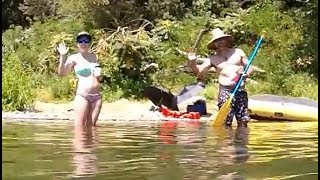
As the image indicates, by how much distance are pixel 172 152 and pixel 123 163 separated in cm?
70

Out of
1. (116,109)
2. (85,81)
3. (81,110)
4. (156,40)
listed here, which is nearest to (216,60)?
(85,81)

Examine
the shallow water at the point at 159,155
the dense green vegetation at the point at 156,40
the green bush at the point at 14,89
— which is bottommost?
the shallow water at the point at 159,155

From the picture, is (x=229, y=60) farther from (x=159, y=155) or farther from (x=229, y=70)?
(x=159, y=155)

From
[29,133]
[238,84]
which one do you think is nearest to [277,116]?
[238,84]

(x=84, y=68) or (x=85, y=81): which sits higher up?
(x=84, y=68)

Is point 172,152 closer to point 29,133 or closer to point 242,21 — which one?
point 29,133

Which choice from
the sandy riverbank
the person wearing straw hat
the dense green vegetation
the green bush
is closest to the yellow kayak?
the sandy riverbank

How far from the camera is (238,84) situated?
828 centimetres

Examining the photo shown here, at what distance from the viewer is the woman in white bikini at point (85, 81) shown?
7.80 m

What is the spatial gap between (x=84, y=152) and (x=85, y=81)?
2829 mm

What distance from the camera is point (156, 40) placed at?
17.3 metres

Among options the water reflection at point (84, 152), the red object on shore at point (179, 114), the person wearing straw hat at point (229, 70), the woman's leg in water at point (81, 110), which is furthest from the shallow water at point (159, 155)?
the red object on shore at point (179, 114)

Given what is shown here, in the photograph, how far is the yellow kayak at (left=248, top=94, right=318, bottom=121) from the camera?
1062 cm

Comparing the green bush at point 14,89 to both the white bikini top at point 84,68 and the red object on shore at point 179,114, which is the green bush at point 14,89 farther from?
the white bikini top at point 84,68
